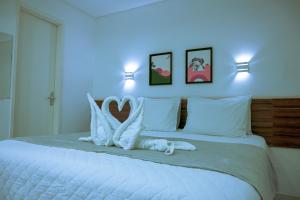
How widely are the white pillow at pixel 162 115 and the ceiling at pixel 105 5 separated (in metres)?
1.51

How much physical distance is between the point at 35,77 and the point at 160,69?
65.6 inches

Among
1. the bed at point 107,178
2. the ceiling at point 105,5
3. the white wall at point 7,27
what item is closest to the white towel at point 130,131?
the bed at point 107,178

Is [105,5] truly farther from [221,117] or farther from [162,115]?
[221,117]

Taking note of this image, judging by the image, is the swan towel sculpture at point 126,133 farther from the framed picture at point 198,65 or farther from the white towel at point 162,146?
the framed picture at point 198,65

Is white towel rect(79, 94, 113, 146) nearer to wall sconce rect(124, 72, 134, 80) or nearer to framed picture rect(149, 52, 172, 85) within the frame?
framed picture rect(149, 52, 172, 85)

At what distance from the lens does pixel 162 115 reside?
→ 2553mm

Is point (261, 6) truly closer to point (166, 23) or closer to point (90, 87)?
point (166, 23)

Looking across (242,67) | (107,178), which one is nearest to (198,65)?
(242,67)

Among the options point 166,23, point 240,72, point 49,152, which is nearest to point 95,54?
point 166,23

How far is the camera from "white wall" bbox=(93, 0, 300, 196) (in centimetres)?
229

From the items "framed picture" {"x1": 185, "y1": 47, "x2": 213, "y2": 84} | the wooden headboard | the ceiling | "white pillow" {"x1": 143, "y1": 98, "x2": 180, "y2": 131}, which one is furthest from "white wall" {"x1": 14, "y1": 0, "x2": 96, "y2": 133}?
the wooden headboard

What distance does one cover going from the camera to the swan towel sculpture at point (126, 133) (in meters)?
1.37

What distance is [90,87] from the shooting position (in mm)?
3639

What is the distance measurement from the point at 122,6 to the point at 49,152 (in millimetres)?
2666
